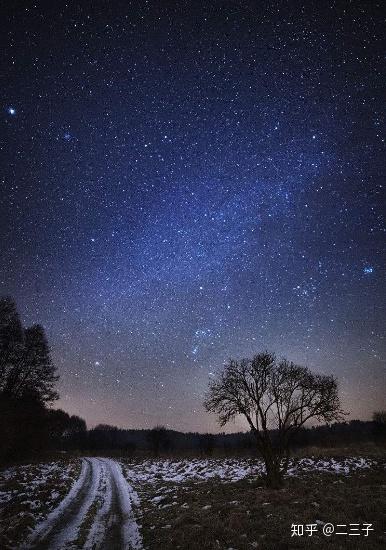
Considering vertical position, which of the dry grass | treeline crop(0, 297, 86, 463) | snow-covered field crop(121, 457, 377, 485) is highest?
treeline crop(0, 297, 86, 463)

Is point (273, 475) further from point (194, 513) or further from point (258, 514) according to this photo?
point (194, 513)

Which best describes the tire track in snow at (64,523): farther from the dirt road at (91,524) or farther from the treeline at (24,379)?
the treeline at (24,379)

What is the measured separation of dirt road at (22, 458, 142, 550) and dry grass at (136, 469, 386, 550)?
29.0 inches

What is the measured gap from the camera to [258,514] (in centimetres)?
1207

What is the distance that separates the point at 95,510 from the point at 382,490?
13.4 meters

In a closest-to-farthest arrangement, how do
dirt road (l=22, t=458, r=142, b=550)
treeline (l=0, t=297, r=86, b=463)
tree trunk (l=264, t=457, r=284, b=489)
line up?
dirt road (l=22, t=458, r=142, b=550)
tree trunk (l=264, t=457, r=284, b=489)
treeline (l=0, t=297, r=86, b=463)

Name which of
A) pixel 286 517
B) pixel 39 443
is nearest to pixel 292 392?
pixel 286 517

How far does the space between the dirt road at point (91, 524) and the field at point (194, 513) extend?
3cm

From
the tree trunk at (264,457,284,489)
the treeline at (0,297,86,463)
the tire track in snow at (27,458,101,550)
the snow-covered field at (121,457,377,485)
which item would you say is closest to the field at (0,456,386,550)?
the tire track in snow at (27,458,101,550)

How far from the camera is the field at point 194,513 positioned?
980 cm

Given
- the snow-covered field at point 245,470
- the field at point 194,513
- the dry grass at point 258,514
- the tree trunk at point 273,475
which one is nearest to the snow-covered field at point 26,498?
the field at point 194,513

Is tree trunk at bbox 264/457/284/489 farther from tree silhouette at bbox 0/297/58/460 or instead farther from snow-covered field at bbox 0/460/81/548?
tree silhouette at bbox 0/297/58/460

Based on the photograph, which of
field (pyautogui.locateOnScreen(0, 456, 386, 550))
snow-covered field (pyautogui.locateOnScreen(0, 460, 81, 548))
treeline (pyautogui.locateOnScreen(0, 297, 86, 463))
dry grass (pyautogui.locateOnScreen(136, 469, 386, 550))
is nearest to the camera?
dry grass (pyautogui.locateOnScreen(136, 469, 386, 550))

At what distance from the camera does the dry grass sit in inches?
373
